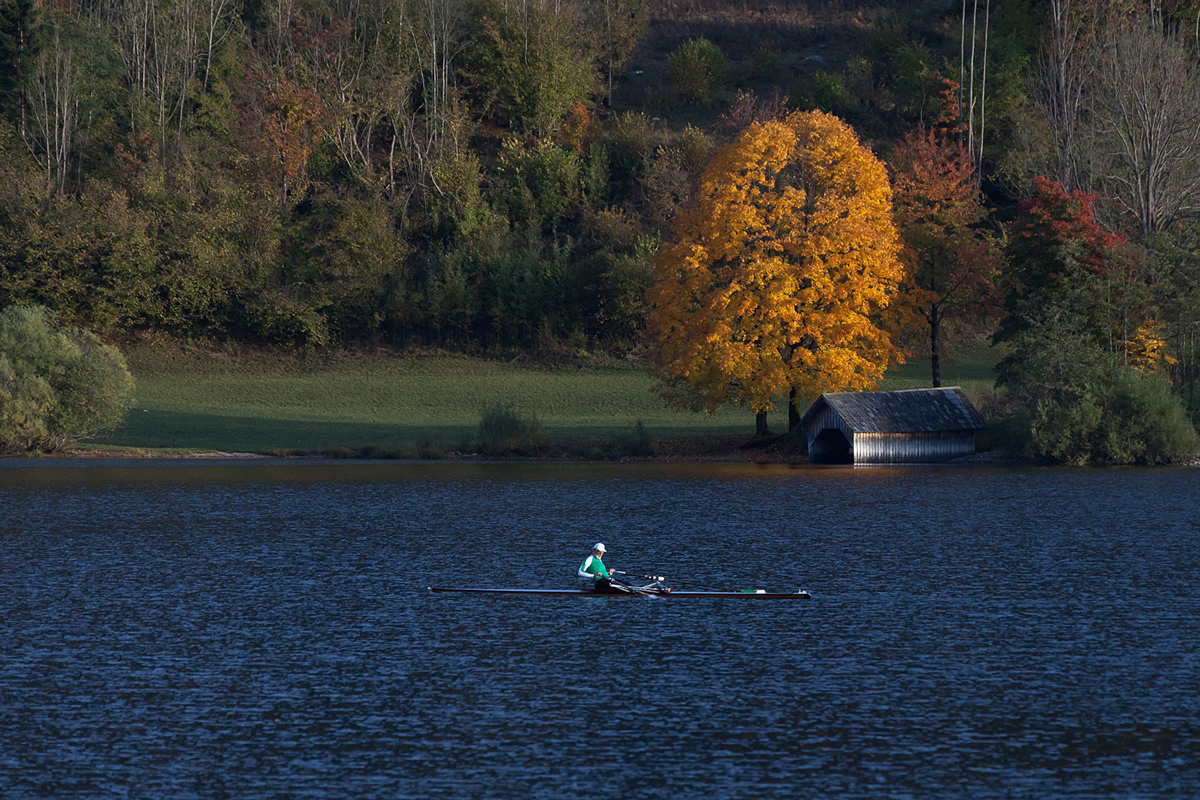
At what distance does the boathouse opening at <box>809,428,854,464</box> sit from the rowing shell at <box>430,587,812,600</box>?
3747 centimetres

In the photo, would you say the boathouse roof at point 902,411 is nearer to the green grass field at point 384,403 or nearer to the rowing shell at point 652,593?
the green grass field at point 384,403

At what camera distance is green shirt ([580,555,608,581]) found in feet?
119

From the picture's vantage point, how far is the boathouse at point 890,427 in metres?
71.9

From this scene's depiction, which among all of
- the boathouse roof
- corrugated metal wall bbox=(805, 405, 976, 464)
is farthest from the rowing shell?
corrugated metal wall bbox=(805, 405, 976, 464)

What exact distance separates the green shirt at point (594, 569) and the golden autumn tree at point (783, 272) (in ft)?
113

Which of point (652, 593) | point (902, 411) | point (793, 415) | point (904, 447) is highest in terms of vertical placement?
point (902, 411)

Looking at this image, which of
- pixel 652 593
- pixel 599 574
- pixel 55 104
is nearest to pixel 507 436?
pixel 599 574

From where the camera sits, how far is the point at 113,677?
1086 inches

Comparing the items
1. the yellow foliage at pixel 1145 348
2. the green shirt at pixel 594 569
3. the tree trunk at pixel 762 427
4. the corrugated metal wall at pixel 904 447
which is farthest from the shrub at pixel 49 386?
the yellow foliage at pixel 1145 348

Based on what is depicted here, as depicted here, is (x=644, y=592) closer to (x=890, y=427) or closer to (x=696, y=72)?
(x=890, y=427)

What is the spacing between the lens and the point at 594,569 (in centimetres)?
3634

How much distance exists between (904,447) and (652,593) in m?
41.9

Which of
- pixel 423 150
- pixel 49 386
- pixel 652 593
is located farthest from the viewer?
pixel 423 150

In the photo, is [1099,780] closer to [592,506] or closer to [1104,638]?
[1104,638]
